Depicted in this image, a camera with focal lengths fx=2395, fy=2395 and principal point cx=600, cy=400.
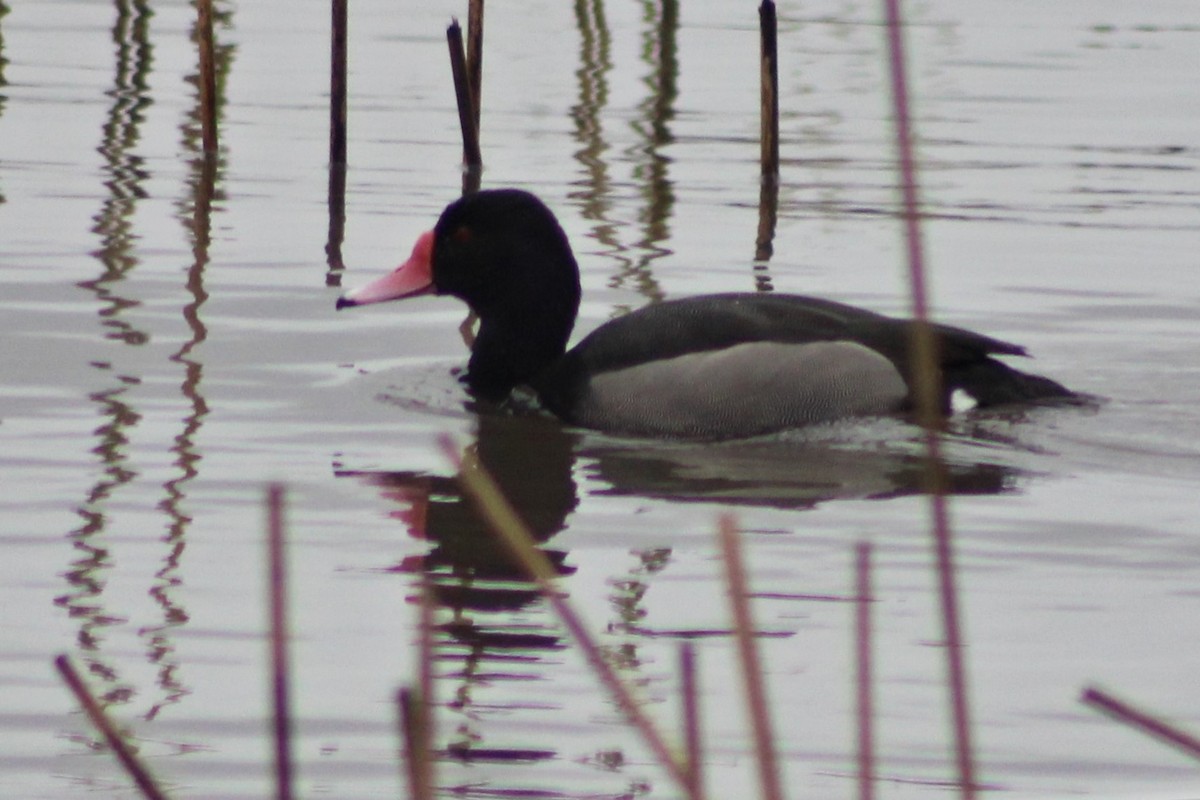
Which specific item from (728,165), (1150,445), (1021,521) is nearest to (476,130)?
(728,165)

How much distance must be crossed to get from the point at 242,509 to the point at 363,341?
2.79m

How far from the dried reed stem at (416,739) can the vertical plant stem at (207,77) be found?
1145 centimetres

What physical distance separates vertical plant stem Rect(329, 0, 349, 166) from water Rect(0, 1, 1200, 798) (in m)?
0.31

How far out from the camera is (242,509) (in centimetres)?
679

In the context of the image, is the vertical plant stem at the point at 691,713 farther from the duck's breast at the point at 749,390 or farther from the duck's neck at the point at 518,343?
the duck's neck at the point at 518,343

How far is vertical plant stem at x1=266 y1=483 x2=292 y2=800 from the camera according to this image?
5.77 feet

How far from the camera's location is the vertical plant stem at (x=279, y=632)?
1759mm

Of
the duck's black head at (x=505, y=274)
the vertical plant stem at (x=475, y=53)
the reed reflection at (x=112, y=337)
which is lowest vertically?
the reed reflection at (x=112, y=337)

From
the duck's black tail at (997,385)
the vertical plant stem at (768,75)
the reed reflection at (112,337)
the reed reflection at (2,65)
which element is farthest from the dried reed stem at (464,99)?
the duck's black tail at (997,385)

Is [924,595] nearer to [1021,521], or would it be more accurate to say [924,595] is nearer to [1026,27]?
[1021,521]

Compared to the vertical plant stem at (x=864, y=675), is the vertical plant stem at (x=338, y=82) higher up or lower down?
lower down

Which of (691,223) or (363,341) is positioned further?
(691,223)

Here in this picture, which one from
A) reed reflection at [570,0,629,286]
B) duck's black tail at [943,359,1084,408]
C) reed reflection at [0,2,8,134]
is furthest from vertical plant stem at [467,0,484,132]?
duck's black tail at [943,359,1084,408]

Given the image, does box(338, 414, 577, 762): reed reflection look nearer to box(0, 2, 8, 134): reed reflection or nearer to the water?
the water
